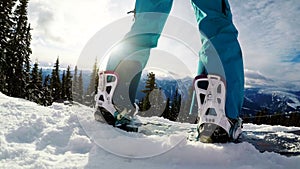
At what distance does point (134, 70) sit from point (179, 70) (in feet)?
1.23

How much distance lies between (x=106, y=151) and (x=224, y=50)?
3.07 ft

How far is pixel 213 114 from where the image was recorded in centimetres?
152

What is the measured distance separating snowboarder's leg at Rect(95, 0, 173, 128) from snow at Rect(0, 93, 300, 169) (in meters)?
0.44

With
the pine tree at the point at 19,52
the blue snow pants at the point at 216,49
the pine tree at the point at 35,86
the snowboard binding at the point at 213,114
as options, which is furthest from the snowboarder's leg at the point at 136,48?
the pine tree at the point at 35,86

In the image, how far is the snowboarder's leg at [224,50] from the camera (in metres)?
1.59

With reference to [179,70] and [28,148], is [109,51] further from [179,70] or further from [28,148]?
[28,148]

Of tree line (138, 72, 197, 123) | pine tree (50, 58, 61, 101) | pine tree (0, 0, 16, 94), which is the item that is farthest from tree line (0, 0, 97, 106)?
tree line (138, 72, 197, 123)

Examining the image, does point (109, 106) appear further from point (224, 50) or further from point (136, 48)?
point (224, 50)

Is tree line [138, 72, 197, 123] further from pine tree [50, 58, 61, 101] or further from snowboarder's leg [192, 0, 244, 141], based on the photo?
pine tree [50, 58, 61, 101]

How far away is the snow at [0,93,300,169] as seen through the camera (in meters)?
1.08

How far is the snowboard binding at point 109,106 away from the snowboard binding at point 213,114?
0.49 m

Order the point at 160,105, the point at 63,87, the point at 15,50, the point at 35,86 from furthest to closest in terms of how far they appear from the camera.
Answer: the point at 63,87, the point at 35,86, the point at 15,50, the point at 160,105

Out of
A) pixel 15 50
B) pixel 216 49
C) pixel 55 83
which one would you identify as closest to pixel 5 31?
pixel 15 50

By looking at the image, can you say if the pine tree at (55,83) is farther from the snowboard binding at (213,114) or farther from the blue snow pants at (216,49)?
the snowboard binding at (213,114)
